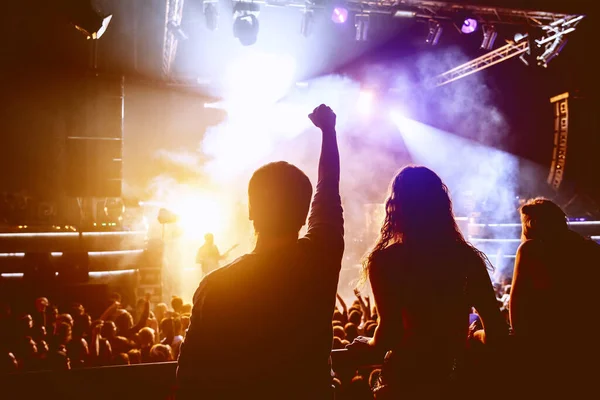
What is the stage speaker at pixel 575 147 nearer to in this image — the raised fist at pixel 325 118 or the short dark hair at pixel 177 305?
the short dark hair at pixel 177 305

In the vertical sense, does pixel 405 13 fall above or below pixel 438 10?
below

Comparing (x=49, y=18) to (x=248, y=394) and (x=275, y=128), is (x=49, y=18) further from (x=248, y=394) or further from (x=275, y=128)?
(x=248, y=394)

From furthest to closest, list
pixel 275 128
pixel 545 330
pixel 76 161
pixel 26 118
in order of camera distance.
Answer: pixel 275 128, pixel 26 118, pixel 76 161, pixel 545 330

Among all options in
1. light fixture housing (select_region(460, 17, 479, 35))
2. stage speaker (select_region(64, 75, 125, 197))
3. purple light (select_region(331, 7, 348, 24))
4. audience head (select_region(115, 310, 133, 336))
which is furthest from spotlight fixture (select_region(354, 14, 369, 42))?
audience head (select_region(115, 310, 133, 336))

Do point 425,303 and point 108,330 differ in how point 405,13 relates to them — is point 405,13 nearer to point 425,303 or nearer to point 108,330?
point 108,330

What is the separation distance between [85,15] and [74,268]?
610cm

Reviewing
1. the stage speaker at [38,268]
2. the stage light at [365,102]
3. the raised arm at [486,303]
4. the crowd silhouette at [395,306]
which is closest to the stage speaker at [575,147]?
the stage light at [365,102]

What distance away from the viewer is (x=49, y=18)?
37.5ft

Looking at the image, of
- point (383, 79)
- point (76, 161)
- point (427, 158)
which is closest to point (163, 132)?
point (76, 161)

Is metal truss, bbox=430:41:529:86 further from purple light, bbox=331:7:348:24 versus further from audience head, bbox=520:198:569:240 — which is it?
audience head, bbox=520:198:569:240

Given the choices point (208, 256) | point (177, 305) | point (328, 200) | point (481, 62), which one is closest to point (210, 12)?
point (208, 256)

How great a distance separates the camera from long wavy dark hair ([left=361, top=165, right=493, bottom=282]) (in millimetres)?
1907

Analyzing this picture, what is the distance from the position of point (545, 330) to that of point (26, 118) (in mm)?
12347

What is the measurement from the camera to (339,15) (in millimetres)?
8180
